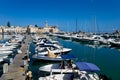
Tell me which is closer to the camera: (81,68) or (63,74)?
(81,68)

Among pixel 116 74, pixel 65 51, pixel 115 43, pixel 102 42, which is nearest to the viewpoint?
pixel 116 74

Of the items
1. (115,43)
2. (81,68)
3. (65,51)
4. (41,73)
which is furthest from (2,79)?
(115,43)

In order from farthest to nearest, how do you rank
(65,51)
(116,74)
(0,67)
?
(65,51), (0,67), (116,74)

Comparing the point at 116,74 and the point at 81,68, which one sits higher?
the point at 81,68

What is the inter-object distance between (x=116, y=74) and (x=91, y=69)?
9.70 metres

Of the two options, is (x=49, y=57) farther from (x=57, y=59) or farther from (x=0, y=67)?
(x=0, y=67)

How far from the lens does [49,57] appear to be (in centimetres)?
3381

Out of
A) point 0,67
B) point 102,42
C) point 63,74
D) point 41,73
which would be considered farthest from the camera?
point 102,42

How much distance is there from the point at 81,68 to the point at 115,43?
47.2m

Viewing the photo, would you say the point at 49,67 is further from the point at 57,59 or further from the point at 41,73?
the point at 57,59

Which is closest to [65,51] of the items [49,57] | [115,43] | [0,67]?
[49,57]

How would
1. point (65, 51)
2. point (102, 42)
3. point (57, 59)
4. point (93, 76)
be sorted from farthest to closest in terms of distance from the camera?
point (102, 42) < point (65, 51) < point (57, 59) < point (93, 76)

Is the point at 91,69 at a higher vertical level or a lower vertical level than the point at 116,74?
higher

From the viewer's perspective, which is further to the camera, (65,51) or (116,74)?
(65,51)
